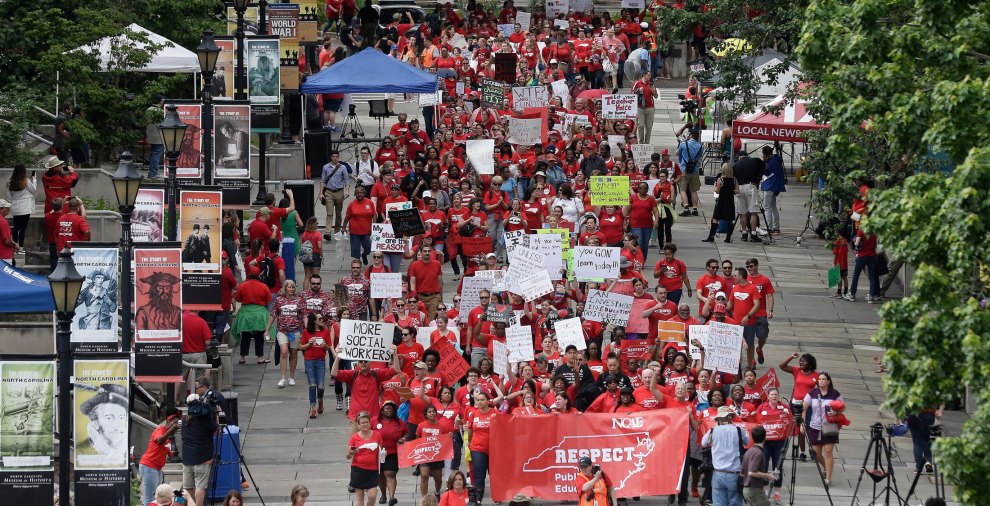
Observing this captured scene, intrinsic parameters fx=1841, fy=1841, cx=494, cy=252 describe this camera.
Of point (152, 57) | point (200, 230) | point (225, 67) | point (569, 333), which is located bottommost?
point (569, 333)

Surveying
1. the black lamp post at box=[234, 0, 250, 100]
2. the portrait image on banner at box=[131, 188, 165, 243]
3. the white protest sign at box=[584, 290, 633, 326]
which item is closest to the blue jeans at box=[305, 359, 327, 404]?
the portrait image on banner at box=[131, 188, 165, 243]

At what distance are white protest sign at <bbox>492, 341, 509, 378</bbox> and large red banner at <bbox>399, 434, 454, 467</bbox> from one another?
1842mm

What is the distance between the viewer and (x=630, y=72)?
47.1m

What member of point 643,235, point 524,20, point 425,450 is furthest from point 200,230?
point 524,20

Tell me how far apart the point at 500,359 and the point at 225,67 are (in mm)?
11307

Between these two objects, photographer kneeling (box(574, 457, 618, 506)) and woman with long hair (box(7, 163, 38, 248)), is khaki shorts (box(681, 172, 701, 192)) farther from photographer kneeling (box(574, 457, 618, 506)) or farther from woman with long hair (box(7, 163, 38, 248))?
photographer kneeling (box(574, 457, 618, 506))

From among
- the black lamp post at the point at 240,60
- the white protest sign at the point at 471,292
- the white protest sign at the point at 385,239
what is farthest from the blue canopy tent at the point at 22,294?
the black lamp post at the point at 240,60

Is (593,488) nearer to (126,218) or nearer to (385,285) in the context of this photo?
(126,218)

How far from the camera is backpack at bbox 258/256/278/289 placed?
26.7 metres

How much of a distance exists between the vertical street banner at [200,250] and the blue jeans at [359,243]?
18.1 ft

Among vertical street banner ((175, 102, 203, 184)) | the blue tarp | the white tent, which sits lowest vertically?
vertical street banner ((175, 102, 203, 184))

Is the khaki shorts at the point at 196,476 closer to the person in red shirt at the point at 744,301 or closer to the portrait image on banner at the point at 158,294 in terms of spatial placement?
the portrait image on banner at the point at 158,294

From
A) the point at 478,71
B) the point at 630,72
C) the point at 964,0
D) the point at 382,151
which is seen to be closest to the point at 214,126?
the point at 382,151

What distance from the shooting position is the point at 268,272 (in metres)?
26.8
